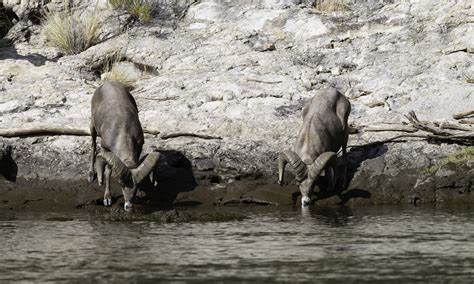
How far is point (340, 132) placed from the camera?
18266mm

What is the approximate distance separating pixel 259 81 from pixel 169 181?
4090 mm

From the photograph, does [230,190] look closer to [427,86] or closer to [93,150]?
[93,150]

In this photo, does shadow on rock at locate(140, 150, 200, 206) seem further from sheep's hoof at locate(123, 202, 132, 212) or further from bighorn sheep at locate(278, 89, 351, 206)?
bighorn sheep at locate(278, 89, 351, 206)

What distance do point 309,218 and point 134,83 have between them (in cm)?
743

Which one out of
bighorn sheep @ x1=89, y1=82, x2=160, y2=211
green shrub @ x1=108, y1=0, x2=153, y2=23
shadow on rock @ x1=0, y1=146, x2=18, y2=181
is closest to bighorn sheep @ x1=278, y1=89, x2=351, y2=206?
bighorn sheep @ x1=89, y1=82, x2=160, y2=211

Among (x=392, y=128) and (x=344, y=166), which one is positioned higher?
(x=392, y=128)

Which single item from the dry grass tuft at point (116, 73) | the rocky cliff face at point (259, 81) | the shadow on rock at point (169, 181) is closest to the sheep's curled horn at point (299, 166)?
the rocky cliff face at point (259, 81)

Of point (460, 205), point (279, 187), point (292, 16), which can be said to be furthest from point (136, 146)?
point (292, 16)

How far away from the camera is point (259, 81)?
826 inches

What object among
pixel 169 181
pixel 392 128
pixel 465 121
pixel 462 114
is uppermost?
pixel 462 114

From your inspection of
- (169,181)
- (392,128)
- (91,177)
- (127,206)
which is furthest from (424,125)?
(91,177)

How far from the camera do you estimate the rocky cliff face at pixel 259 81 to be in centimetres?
1792

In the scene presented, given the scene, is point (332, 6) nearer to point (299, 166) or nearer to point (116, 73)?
point (116, 73)

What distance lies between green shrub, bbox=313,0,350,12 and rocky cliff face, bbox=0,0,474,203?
285 mm
